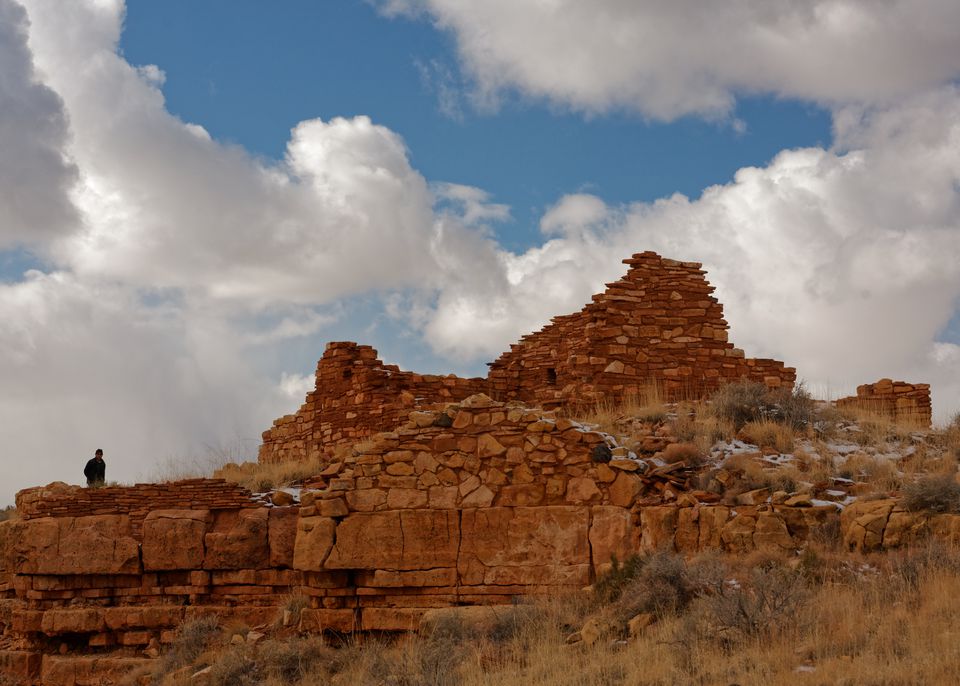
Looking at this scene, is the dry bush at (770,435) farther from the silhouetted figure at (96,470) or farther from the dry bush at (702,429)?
the silhouetted figure at (96,470)

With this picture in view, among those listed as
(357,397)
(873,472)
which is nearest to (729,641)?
(873,472)

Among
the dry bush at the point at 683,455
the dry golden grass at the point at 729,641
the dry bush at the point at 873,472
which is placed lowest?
the dry golden grass at the point at 729,641

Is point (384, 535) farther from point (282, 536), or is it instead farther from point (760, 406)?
point (760, 406)

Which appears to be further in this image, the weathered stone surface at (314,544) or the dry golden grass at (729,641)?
the weathered stone surface at (314,544)

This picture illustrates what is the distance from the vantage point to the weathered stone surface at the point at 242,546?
1337cm

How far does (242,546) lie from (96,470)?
484 cm

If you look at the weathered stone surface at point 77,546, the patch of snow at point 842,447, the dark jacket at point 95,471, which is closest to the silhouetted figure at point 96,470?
the dark jacket at point 95,471

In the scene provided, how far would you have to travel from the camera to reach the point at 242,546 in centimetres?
1338

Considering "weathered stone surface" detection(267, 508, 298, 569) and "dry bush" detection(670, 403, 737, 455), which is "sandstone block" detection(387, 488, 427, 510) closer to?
"weathered stone surface" detection(267, 508, 298, 569)

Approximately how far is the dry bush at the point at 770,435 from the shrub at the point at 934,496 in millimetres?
2310

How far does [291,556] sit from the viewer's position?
43.5ft

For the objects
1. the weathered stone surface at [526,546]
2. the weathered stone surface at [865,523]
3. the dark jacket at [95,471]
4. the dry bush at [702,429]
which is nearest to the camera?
the weathered stone surface at [865,523]

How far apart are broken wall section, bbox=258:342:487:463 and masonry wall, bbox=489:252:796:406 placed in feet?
6.11

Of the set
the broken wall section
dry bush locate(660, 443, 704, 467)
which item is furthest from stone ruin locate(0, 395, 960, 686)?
the broken wall section
